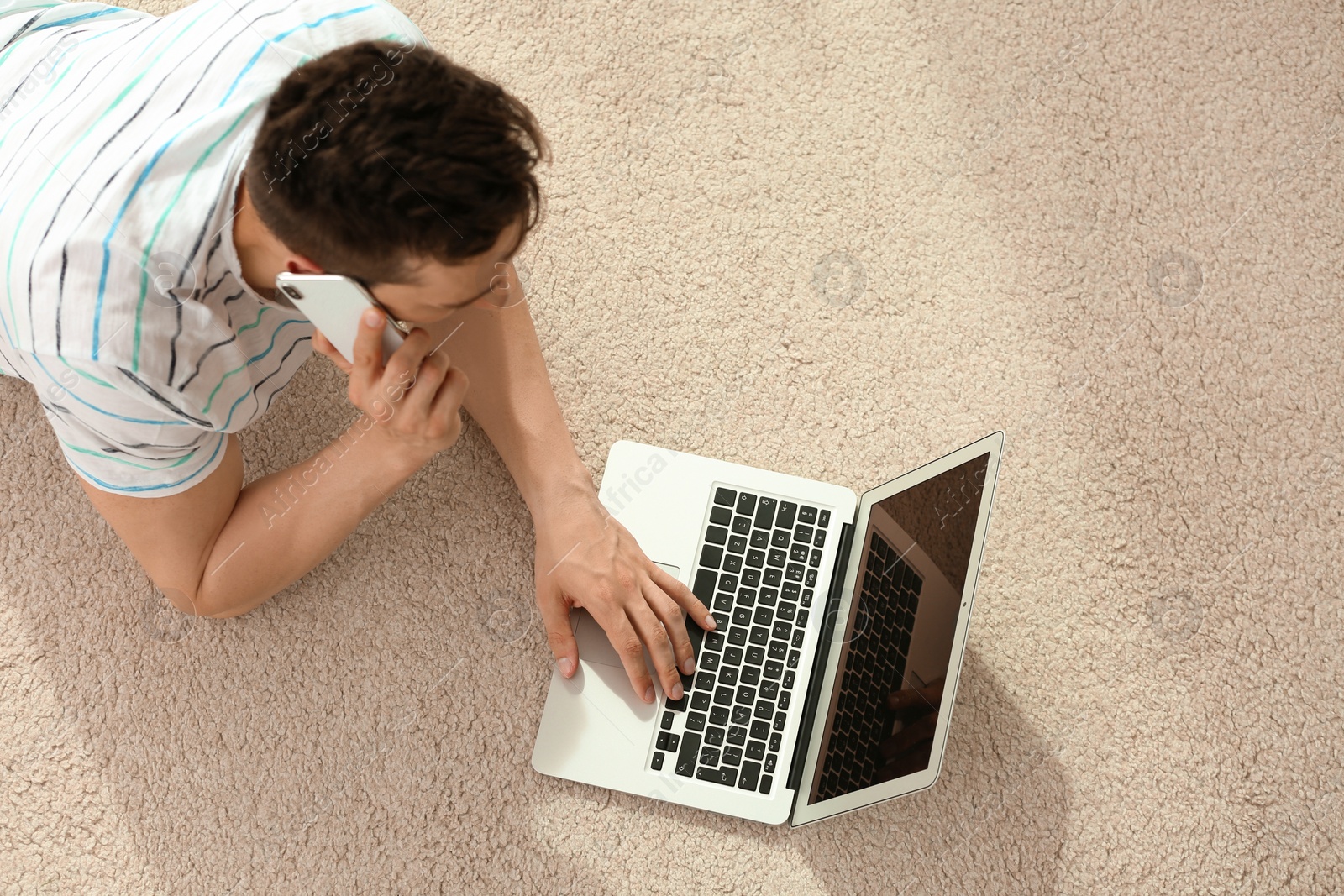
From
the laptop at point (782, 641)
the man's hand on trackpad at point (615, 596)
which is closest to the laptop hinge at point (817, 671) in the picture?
the laptop at point (782, 641)

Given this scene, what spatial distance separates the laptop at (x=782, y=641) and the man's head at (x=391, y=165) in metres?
0.40

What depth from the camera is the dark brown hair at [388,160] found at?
499 mm

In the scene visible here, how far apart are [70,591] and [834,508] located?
0.76 meters

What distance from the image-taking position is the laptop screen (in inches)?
28.6

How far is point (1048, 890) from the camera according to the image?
885 millimetres

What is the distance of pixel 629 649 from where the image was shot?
824 millimetres

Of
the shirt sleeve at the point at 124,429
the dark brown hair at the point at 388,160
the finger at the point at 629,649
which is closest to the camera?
the dark brown hair at the point at 388,160

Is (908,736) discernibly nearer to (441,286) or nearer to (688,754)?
(688,754)

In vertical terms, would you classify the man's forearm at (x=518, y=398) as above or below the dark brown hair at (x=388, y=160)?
below

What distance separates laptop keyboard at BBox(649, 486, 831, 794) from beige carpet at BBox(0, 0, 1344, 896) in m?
0.08

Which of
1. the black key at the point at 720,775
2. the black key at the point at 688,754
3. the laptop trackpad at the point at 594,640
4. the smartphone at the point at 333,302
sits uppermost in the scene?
the smartphone at the point at 333,302

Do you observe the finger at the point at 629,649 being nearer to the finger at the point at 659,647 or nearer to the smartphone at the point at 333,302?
the finger at the point at 659,647

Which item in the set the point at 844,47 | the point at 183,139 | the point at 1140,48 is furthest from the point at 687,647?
the point at 1140,48

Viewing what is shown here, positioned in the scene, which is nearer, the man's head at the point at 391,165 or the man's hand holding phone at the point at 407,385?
the man's head at the point at 391,165
